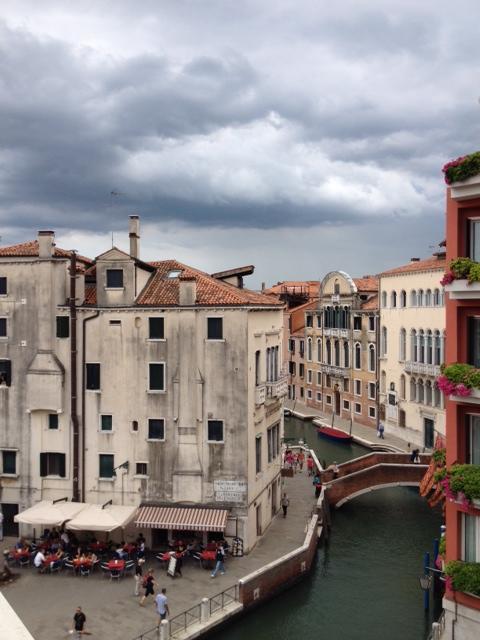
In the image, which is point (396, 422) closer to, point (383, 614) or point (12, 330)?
point (383, 614)

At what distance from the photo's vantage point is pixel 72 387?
1189 inches

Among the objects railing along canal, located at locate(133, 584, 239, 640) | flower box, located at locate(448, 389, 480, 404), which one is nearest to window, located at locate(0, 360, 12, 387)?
railing along canal, located at locate(133, 584, 239, 640)

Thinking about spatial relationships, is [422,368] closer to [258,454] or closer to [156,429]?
[258,454]

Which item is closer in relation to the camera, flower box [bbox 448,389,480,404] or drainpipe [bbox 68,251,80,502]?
flower box [bbox 448,389,480,404]

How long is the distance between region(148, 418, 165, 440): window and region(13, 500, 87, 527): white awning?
4.22 m

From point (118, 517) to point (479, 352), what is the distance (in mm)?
16678

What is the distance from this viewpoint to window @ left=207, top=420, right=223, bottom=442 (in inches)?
1148

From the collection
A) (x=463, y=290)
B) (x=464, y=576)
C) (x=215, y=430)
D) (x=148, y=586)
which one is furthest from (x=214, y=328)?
(x=464, y=576)

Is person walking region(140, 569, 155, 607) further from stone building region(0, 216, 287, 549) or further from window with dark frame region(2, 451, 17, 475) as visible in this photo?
window with dark frame region(2, 451, 17, 475)

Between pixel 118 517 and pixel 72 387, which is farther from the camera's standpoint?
pixel 72 387

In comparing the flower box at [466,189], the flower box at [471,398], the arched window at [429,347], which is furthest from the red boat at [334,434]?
the flower box at [466,189]

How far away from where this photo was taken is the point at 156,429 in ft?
97.0

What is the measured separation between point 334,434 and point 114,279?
108 ft

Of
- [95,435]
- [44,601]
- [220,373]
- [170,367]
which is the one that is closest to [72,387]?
[95,435]
